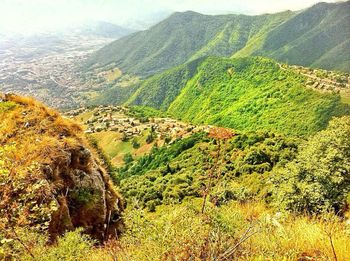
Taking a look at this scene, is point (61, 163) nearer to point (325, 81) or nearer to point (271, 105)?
point (271, 105)

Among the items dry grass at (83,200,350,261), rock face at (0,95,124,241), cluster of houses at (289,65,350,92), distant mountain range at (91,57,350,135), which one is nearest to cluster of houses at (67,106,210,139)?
distant mountain range at (91,57,350,135)

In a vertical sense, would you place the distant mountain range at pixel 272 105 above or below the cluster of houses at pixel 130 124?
above

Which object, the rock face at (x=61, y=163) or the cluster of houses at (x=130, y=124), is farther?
the cluster of houses at (x=130, y=124)

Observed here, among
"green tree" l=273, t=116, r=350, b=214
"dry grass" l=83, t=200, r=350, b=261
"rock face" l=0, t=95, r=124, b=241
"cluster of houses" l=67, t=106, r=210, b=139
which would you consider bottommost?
"cluster of houses" l=67, t=106, r=210, b=139

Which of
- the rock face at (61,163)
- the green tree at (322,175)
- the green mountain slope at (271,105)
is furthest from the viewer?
the green mountain slope at (271,105)

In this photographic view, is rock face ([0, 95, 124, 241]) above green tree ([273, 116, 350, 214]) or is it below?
above

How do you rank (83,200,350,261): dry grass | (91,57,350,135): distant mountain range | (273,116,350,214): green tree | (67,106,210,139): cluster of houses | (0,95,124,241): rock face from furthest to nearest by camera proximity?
(67,106,210,139): cluster of houses, (91,57,350,135): distant mountain range, (273,116,350,214): green tree, (0,95,124,241): rock face, (83,200,350,261): dry grass

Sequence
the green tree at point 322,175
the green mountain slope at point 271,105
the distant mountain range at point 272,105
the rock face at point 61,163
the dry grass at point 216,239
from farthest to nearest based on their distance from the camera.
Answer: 1. the green mountain slope at point 271,105
2. the distant mountain range at point 272,105
3. the green tree at point 322,175
4. the rock face at point 61,163
5. the dry grass at point 216,239

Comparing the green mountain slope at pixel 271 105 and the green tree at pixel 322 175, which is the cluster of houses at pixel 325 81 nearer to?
the green mountain slope at pixel 271 105

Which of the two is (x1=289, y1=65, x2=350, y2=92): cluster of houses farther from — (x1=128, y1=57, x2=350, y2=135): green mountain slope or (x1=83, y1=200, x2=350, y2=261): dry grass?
(x1=83, y1=200, x2=350, y2=261): dry grass

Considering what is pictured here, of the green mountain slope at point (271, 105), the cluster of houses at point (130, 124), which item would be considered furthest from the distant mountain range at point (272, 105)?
the cluster of houses at point (130, 124)

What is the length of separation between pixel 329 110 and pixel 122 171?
6874 cm

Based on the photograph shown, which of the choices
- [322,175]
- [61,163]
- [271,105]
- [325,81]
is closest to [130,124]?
[271,105]

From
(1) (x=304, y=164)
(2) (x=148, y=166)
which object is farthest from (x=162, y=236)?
(2) (x=148, y=166)
